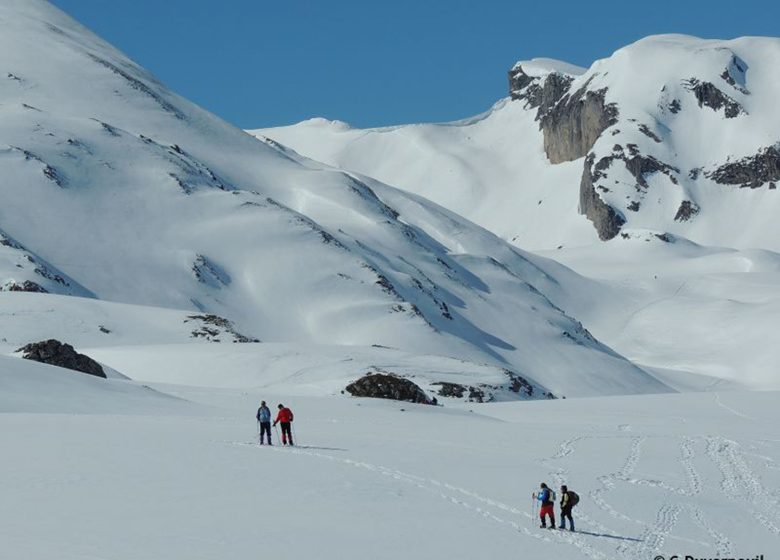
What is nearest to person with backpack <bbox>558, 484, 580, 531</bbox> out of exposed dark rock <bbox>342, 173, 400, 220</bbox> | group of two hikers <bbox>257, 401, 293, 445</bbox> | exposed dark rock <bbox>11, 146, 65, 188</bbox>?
group of two hikers <bbox>257, 401, 293, 445</bbox>

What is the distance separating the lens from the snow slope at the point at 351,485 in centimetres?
2205

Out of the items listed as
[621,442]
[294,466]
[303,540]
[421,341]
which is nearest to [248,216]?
[421,341]

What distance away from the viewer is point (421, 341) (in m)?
110

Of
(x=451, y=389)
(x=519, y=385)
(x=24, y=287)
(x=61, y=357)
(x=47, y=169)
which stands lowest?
(x=61, y=357)

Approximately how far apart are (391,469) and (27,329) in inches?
2085

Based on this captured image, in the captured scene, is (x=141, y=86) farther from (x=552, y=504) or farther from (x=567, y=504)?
(x=567, y=504)

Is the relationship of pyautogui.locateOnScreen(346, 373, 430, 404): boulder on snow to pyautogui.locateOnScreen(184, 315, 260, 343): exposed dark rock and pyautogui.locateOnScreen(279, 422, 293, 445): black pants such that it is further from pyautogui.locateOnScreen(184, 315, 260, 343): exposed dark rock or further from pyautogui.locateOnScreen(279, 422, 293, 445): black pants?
pyautogui.locateOnScreen(184, 315, 260, 343): exposed dark rock

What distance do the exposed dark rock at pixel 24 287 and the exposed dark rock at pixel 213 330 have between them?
48.2 feet

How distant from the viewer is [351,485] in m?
28.1

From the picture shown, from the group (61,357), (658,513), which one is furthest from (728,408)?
(658,513)

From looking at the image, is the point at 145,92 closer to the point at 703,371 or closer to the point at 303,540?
the point at 703,371

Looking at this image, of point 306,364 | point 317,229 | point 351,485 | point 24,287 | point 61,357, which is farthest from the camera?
point 317,229

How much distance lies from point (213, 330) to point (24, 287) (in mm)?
19053

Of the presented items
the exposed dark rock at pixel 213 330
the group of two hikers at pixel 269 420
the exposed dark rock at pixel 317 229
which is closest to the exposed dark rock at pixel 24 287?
the exposed dark rock at pixel 213 330
